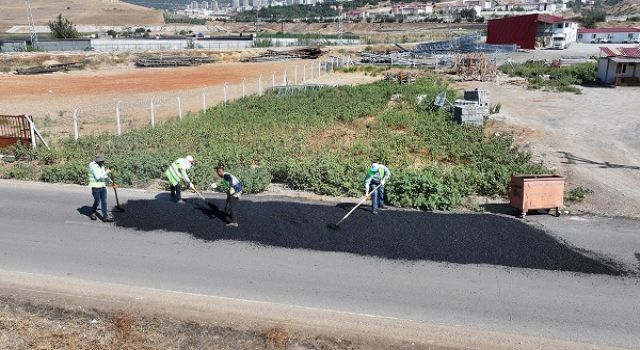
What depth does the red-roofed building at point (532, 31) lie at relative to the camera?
64.2m

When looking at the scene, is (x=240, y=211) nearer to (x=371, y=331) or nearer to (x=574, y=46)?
(x=371, y=331)

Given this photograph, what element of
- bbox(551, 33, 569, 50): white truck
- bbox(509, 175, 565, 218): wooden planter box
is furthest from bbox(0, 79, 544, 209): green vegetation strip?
bbox(551, 33, 569, 50): white truck

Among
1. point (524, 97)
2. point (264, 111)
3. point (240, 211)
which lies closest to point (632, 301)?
point (240, 211)

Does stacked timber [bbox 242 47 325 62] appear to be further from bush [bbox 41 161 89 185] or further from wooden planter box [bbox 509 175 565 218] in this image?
wooden planter box [bbox 509 175 565 218]

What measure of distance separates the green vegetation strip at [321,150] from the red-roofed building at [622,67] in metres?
16.7

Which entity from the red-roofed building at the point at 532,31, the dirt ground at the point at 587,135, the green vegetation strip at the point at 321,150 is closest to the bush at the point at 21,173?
the green vegetation strip at the point at 321,150

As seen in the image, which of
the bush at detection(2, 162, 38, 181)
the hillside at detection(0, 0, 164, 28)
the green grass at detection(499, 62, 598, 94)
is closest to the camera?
the bush at detection(2, 162, 38, 181)

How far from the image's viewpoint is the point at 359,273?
29.7 ft

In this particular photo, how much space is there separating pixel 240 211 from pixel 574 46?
2709 inches

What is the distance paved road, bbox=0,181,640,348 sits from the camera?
7793 millimetres

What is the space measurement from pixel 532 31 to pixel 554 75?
3077 centimetres

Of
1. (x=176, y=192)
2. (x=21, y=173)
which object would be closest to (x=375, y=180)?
(x=176, y=192)

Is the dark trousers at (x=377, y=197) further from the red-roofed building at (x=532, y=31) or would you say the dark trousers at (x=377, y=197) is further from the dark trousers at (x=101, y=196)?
the red-roofed building at (x=532, y=31)

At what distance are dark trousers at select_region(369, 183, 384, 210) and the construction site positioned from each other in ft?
0.16
